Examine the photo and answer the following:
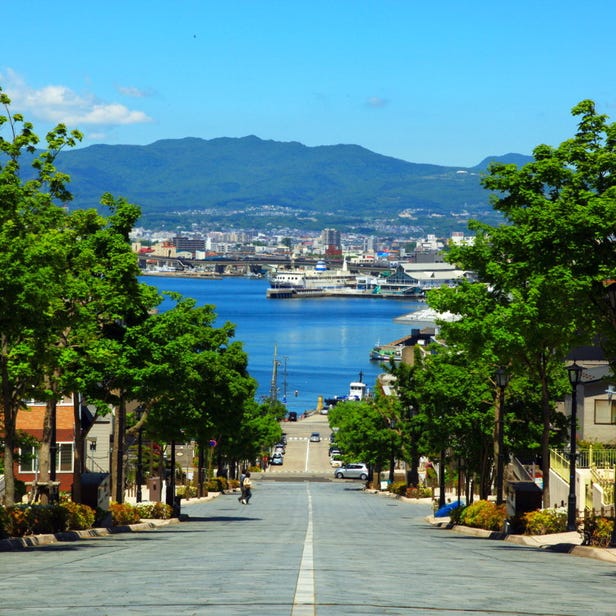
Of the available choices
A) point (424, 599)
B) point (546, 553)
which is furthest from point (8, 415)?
point (424, 599)

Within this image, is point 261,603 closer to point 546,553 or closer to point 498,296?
point 546,553

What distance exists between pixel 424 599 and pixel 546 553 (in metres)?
12.2

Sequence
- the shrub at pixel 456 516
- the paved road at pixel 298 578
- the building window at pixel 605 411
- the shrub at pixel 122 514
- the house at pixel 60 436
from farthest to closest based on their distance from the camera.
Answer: the house at pixel 60 436 → the building window at pixel 605 411 → the shrub at pixel 456 516 → the shrub at pixel 122 514 → the paved road at pixel 298 578

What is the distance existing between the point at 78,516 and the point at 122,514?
5517 mm

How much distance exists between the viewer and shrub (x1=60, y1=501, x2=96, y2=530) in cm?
2765

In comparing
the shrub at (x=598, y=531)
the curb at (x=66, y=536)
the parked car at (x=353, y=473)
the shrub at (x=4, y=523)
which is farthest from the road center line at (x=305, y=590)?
the parked car at (x=353, y=473)

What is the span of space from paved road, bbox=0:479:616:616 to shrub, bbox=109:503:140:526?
623 cm

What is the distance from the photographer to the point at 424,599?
12203mm

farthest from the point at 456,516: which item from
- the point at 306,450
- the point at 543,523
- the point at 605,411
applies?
the point at 306,450

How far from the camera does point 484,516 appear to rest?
34.2 meters

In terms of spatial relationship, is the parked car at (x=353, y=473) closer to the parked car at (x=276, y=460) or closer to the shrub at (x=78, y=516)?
the parked car at (x=276, y=460)

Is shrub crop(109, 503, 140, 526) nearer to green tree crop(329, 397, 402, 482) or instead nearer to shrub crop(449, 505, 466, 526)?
shrub crop(449, 505, 466, 526)

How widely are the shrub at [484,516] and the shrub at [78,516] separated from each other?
36.7 ft

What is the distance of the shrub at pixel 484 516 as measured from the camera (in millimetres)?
32969
